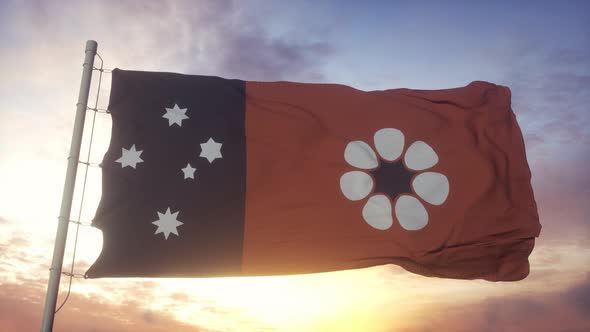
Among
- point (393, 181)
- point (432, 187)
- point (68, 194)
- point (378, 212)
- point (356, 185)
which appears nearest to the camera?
point (68, 194)

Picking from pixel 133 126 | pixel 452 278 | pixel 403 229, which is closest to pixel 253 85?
pixel 133 126

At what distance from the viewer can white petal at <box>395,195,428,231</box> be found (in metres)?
9.93

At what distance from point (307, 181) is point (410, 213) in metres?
1.83

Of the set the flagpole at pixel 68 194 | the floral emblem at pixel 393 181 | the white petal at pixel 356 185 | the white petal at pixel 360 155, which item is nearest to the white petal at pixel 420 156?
the floral emblem at pixel 393 181

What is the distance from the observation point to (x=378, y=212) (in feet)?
32.7

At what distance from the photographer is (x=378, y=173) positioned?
10.5 metres

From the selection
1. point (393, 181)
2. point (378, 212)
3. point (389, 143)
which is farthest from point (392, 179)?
point (378, 212)

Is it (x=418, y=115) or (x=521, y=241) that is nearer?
(x=521, y=241)

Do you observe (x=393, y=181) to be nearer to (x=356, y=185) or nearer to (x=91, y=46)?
(x=356, y=185)

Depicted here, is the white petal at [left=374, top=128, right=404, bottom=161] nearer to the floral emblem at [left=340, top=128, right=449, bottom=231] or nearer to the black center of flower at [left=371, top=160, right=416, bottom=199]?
the floral emblem at [left=340, top=128, right=449, bottom=231]

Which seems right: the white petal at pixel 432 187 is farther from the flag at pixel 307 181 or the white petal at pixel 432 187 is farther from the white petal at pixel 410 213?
the white petal at pixel 410 213

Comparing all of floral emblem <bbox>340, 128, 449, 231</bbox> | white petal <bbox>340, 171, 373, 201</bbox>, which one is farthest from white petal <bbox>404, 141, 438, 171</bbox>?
white petal <bbox>340, 171, 373, 201</bbox>

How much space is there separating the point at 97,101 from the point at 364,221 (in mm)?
4755

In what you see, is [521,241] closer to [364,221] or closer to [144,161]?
[364,221]
